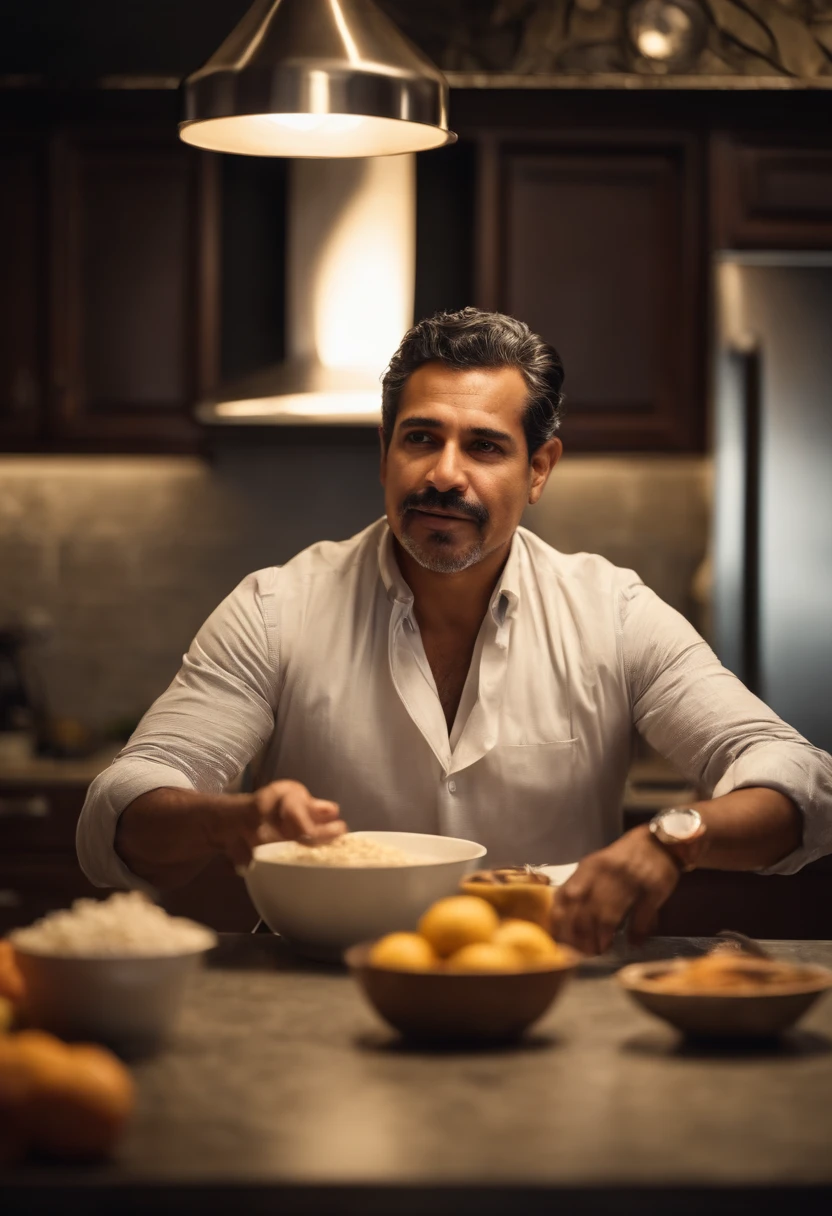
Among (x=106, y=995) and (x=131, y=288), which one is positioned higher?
(x=131, y=288)

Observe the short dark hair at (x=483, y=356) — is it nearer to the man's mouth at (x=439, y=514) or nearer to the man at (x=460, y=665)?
the man at (x=460, y=665)

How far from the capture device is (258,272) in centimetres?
403

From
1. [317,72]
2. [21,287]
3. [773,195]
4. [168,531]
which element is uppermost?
[773,195]

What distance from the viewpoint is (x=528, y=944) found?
128 centimetres

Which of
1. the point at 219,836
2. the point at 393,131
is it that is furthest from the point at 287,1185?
the point at 393,131

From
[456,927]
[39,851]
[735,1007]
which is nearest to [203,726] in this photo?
[456,927]

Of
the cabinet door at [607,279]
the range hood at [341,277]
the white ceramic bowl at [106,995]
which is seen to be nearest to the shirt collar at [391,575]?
the white ceramic bowl at [106,995]

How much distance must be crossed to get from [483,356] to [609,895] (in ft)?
3.07

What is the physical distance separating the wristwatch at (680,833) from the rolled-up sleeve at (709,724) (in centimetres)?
20

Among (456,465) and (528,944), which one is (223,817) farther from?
(456,465)

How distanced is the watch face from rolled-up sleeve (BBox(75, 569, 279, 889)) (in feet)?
1.92

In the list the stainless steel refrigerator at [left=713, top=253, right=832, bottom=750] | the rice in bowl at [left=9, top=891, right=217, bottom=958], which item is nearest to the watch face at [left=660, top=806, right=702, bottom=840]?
the rice in bowl at [left=9, top=891, right=217, bottom=958]

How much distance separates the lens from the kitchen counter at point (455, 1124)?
3.10 feet

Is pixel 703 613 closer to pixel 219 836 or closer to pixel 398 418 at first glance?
pixel 398 418
